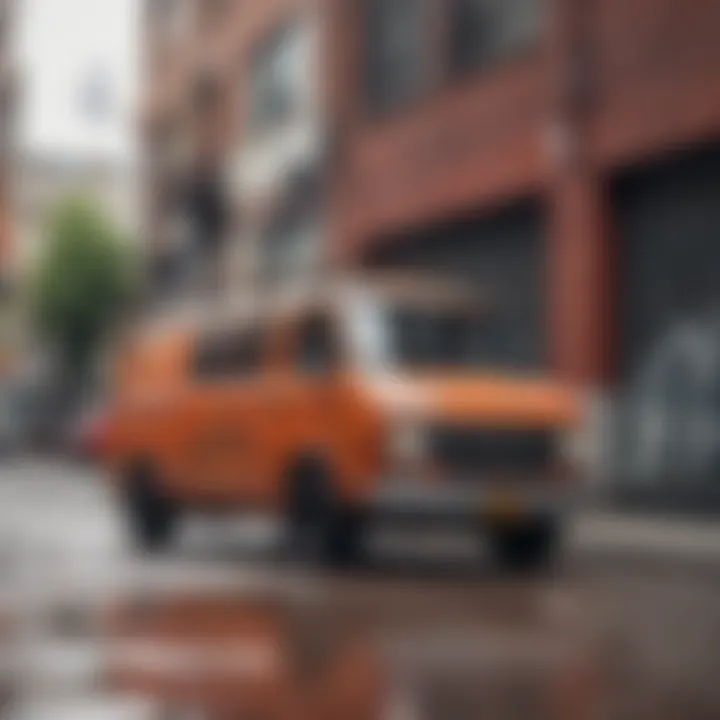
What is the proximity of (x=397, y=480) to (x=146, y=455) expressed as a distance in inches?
169

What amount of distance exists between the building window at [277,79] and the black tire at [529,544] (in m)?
20.4

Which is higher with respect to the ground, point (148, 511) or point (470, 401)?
point (470, 401)

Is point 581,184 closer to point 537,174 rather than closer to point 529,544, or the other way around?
point 537,174

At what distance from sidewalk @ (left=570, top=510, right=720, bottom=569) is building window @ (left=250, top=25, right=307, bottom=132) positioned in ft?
51.2

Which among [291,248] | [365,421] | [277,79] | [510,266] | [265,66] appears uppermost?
[265,66]

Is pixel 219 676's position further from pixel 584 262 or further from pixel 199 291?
pixel 199 291

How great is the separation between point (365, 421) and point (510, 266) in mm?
12299

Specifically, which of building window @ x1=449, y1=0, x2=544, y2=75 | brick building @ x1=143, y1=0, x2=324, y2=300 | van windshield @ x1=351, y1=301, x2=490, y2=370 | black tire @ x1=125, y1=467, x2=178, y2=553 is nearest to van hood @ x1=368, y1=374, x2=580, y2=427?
van windshield @ x1=351, y1=301, x2=490, y2=370

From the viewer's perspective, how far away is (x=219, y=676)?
8.33m

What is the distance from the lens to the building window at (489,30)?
25.8 meters

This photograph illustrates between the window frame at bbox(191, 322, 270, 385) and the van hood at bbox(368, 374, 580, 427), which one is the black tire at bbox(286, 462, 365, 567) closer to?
the van hood at bbox(368, 374, 580, 427)

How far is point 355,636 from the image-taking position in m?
9.97

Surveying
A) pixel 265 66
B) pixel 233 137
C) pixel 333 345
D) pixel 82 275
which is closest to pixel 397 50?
pixel 265 66

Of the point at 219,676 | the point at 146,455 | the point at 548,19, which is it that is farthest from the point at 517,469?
the point at 548,19
